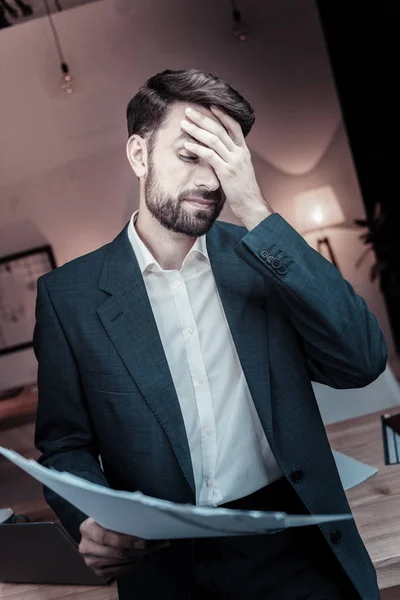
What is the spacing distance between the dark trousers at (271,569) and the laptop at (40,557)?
287 mm

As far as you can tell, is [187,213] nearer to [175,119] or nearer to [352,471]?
[175,119]

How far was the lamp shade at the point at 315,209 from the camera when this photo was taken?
687 centimetres

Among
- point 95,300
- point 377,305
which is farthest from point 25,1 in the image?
point 95,300

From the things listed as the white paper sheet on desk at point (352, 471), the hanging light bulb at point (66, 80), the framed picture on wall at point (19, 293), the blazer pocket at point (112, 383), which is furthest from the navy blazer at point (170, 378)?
the framed picture on wall at point (19, 293)

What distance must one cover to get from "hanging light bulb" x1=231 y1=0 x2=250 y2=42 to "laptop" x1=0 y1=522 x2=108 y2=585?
18.3 feet

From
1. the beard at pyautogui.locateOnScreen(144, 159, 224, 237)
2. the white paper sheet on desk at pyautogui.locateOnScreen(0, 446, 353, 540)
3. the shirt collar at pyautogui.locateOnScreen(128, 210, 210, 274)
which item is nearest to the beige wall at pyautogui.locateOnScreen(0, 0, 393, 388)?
the shirt collar at pyautogui.locateOnScreen(128, 210, 210, 274)

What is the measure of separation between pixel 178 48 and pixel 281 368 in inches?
225

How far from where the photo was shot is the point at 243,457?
141cm

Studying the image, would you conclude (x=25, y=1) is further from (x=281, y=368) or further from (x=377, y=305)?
(x=281, y=368)

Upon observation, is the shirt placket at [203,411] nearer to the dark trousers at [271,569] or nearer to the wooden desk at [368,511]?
the dark trousers at [271,569]

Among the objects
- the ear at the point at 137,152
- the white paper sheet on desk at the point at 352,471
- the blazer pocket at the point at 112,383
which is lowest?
the white paper sheet on desk at the point at 352,471

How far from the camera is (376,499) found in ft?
5.78

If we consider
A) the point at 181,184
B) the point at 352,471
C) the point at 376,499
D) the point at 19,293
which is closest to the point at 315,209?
the point at 19,293

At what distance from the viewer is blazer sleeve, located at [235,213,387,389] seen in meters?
1.31
